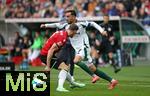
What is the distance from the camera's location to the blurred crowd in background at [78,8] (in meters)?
31.5

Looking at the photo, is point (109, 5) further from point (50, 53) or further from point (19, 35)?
point (50, 53)

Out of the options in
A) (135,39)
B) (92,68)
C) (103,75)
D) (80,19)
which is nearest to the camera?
(103,75)

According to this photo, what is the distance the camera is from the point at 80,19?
29.3 metres

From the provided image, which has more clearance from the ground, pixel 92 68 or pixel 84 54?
pixel 84 54

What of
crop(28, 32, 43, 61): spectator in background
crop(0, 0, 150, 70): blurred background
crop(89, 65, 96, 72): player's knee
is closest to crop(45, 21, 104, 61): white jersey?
crop(89, 65, 96, 72): player's knee

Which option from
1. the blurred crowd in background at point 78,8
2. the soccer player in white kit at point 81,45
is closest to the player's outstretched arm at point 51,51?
the soccer player in white kit at point 81,45

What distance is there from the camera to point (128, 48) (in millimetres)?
30922

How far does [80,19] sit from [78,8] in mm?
3033

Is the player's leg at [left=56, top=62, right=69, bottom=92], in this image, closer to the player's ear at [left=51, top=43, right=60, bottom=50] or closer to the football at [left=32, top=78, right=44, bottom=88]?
the player's ear at [left=51, top=43, right=60, bottom=50]

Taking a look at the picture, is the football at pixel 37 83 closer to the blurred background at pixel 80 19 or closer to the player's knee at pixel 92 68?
the player's knee at pixel 92 68

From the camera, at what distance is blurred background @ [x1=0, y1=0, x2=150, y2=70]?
30688 mm

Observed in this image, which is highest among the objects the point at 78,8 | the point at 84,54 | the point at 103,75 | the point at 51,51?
the point at 78,8


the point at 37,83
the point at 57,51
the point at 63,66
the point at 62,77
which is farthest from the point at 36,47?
the point at 37,83

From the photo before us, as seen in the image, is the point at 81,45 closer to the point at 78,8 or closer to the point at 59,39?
the point at 59,39
